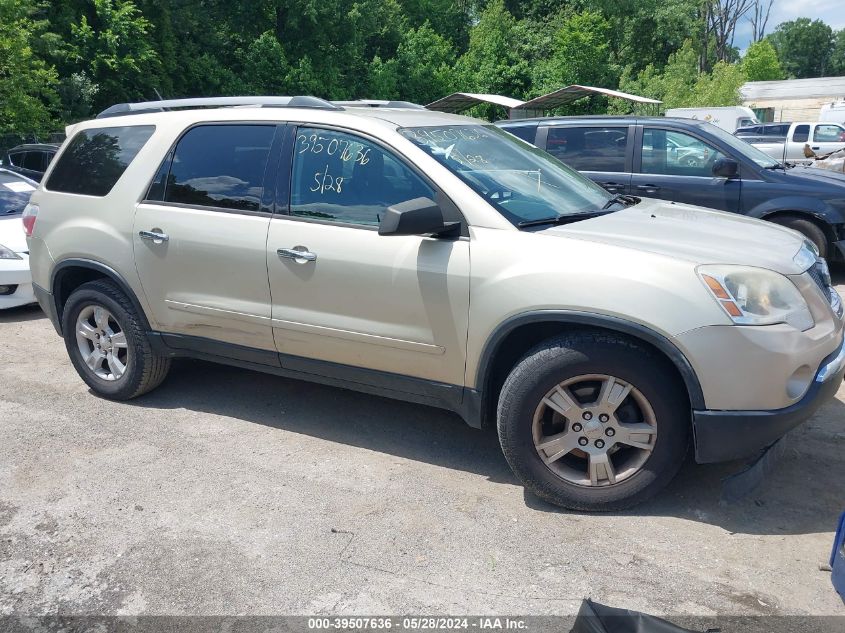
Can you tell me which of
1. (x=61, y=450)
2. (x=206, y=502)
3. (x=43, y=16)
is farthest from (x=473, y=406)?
(x=43, y=16)

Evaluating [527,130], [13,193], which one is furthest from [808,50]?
[13,193]

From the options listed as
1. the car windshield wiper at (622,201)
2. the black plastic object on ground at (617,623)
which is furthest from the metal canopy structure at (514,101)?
the black plastic object on ground at (617,623)

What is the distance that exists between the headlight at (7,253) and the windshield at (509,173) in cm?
540

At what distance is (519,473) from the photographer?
3689mm

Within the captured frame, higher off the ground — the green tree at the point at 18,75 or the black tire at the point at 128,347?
the green tree at the point at 18,75

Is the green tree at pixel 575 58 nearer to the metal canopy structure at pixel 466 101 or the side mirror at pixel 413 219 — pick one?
the metal canopy structure at pixel 466 101

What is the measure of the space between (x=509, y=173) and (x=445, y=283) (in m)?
0.86

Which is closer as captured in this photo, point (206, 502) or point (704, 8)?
point (206, 502)

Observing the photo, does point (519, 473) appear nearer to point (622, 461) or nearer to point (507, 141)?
point (622, 461)

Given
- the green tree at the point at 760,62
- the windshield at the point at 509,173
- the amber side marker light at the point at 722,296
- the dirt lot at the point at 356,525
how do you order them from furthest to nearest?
the green tree at the point at 760,62 → the windshield at the point at 509,173 → the amber side marker light at the point at 722,296 → the dirt lot at the point at 356,525

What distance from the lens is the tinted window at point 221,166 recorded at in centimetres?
434

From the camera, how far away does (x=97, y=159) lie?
502cm

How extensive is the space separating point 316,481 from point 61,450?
159cm

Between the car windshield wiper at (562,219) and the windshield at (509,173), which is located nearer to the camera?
the car windshield wiper at (562,219)
